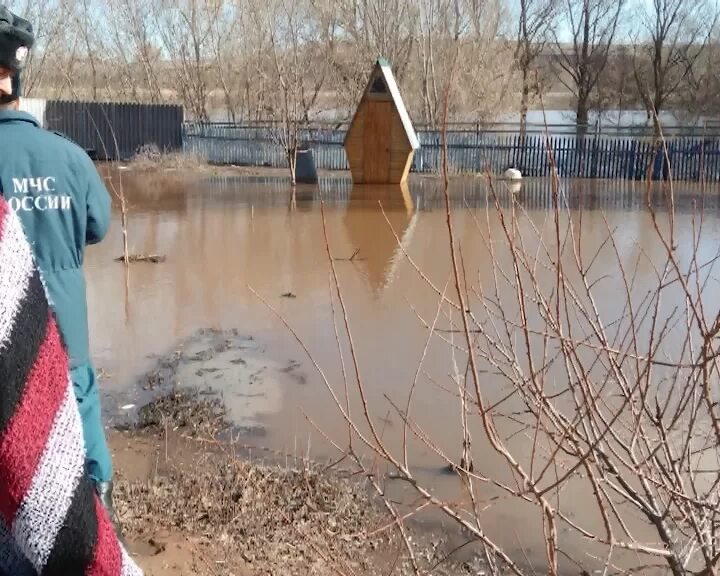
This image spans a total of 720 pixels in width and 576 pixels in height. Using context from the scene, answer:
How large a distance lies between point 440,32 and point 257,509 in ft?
94.4

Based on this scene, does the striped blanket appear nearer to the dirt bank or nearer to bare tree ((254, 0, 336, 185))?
the dirt bank

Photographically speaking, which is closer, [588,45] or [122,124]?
[122,124]

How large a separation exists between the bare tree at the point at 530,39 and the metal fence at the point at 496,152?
1292 centimetres

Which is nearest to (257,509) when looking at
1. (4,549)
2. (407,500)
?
(407,500)

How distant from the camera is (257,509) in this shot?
4.03 metres

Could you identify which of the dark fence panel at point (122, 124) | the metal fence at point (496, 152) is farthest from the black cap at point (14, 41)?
the dark fence panel at point (122, 124)

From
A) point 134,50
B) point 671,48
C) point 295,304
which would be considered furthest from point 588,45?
point 295,304

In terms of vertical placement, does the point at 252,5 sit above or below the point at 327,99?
above

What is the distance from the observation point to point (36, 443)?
98 cm

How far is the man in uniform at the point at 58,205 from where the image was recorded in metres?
2.44

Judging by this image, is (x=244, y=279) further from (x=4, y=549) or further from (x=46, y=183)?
(x=4, y=549)

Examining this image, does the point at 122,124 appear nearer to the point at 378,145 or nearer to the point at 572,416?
the point at 378,145

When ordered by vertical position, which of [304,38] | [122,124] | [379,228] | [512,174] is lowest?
[379,228]

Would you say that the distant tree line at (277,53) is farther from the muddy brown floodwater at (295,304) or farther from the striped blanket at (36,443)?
the striped blanket at (36,443)
